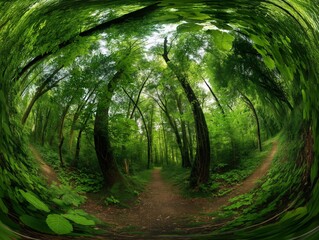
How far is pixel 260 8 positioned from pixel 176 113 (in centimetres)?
125

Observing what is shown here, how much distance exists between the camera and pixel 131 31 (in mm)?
2127

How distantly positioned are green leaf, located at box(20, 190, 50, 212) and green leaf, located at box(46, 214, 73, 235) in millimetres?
83

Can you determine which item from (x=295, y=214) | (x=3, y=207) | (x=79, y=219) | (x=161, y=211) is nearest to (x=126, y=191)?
(x=161, y=211)

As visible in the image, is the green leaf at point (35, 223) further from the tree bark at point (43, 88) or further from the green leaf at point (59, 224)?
the tree bark at point (43, 88)

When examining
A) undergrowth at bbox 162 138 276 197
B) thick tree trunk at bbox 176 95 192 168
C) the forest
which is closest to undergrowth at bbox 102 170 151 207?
the forest

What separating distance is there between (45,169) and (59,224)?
2.42 feet

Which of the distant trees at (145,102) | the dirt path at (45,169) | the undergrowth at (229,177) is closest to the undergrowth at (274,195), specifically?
the undergrowth at (229,177)

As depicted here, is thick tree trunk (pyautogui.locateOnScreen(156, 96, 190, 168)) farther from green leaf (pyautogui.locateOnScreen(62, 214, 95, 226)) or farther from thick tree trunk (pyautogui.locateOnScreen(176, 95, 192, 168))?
green leaf (pyautogui.locateOnScreen(62, 214, 95, 226))

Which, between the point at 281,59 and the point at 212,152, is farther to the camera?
the point at 212,152

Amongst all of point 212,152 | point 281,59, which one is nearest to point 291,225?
point 281,59

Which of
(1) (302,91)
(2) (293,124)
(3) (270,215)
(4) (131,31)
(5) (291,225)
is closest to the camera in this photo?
(5) (291,225)

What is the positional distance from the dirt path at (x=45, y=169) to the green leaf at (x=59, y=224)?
556 mm

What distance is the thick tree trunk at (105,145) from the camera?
208 cm

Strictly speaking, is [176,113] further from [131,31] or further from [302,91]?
[302,91]
